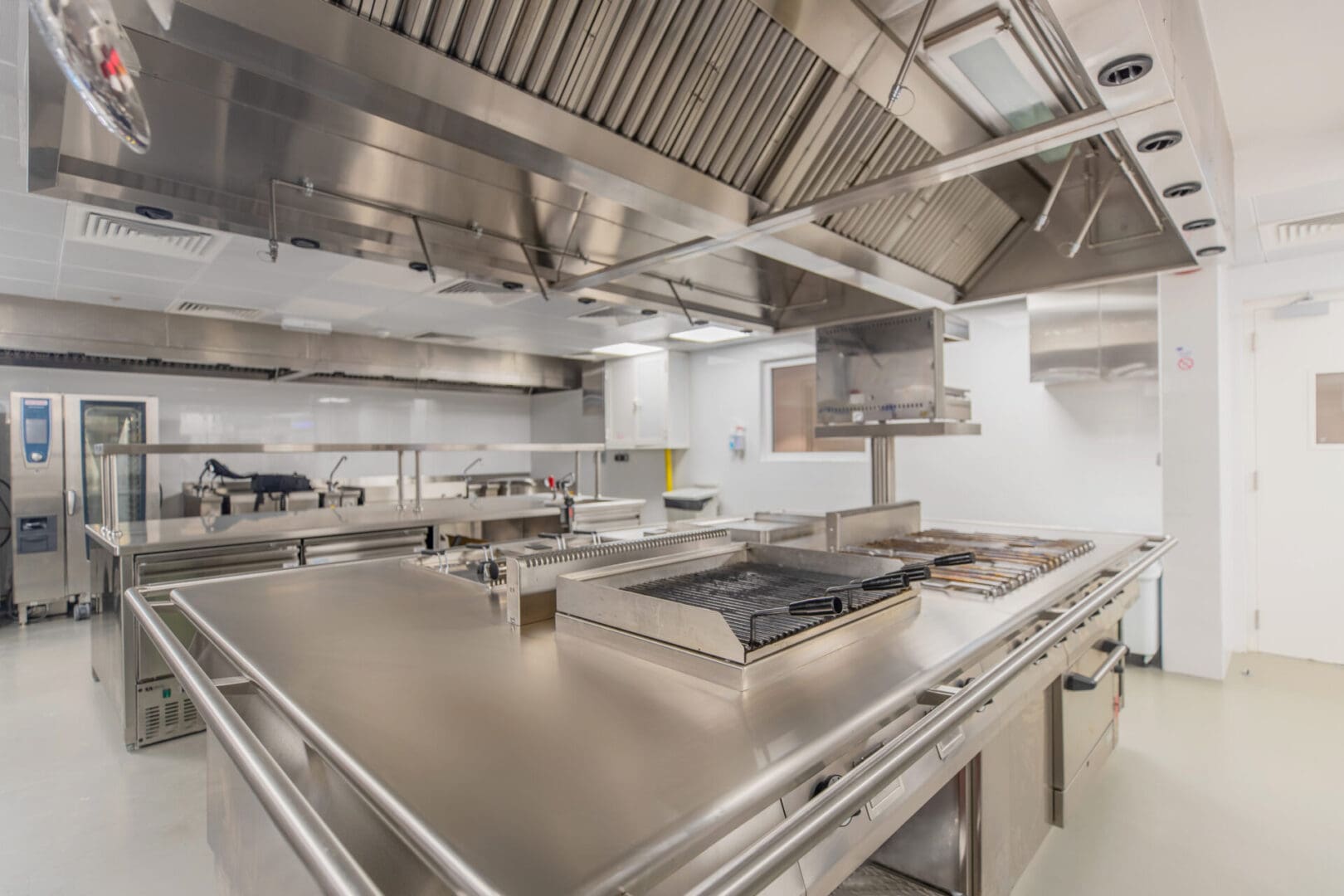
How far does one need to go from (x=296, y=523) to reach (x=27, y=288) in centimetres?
268

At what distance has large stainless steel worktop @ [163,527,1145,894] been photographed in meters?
0.65

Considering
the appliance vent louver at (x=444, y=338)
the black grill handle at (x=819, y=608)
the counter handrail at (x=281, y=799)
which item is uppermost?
the appliance vent louver at (x=444, y=338)

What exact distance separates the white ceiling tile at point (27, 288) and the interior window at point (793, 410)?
5.32m

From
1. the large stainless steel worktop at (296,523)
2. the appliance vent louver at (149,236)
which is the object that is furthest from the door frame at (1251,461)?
the appliance vent louver at (149,236)

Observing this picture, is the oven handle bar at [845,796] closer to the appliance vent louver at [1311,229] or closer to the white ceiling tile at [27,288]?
the appliance vent louver at [1311,229]

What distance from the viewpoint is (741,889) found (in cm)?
Result: 61

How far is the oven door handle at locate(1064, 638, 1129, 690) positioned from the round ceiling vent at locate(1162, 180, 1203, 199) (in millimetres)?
1424

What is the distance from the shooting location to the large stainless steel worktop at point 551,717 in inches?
25.7

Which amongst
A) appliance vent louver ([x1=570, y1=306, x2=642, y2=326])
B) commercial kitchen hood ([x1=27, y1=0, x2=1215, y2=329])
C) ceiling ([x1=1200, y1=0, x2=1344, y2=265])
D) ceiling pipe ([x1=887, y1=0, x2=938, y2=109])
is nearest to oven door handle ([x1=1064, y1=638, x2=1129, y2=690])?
commercial kitchen hood ([x1=27, y1=0, x2=1215, y2=329])

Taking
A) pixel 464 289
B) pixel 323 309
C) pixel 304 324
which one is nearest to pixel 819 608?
pixel 464 289

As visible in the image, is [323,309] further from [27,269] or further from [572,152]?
[572,152]

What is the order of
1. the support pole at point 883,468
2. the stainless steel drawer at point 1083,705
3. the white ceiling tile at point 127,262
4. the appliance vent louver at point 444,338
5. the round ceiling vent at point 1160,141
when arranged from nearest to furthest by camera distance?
the round ceiling vent at point 1160,141 → the stainless steel drawer at point 1083,705 → the support pole at point 883,468 → the white ceiling tile at point 127,262 → the appliance vent louver at point 444,338

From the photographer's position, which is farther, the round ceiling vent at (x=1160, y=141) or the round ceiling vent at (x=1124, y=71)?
the round ceiling vent at (x=1160, y=141)

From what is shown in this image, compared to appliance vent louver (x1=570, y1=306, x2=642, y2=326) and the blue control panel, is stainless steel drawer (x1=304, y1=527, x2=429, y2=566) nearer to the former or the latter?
appliance vent louver (x1=570, y1=306, x2=642, y2=326)
